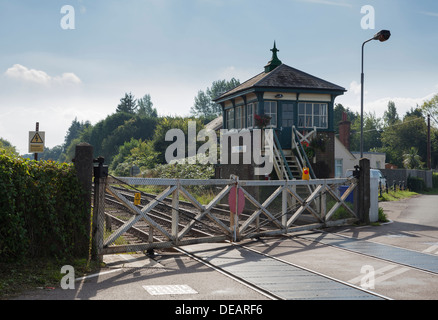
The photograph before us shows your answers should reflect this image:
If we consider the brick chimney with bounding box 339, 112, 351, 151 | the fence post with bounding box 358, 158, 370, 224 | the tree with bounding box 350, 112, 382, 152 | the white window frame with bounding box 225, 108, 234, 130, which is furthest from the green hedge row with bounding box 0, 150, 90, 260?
the tree with bounding box 350, 112, 382, 152

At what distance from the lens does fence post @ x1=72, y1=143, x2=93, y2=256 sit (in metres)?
8.04

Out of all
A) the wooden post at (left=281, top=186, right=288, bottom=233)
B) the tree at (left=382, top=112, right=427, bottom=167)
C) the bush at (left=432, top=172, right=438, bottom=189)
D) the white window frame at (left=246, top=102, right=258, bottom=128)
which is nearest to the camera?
the wooden post at (left=281, top=186, right=288, bottom=233)

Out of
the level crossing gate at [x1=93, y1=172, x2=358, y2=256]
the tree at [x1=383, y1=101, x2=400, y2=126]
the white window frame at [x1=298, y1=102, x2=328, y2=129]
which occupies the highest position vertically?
the tree at [x1=383, y1=101, x2=400, y2=126]

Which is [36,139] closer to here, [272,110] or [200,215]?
[200,215]

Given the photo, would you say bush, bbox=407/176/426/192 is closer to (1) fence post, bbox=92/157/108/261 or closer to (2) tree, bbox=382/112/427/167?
(2) tree, bbox=382/112/427/167

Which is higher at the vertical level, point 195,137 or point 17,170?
point 195,137

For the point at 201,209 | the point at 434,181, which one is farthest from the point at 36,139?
the point at 434,181

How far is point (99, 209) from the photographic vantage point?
8328 millimetres

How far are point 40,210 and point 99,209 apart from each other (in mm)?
1154

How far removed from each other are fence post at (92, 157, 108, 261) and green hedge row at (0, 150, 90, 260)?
0.21 metres

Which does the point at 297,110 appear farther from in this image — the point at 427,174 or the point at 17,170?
the point at 427,174

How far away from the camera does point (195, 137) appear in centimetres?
4738
